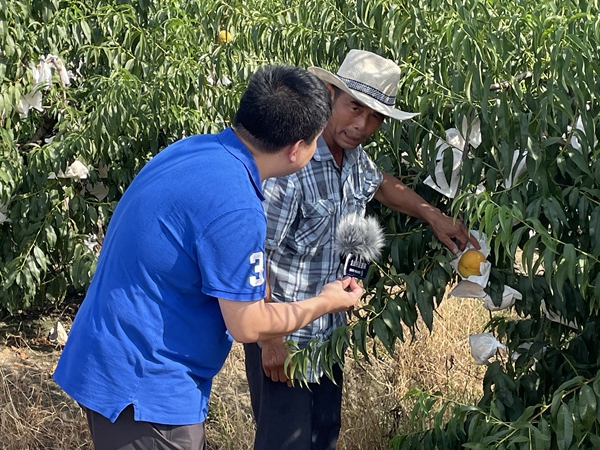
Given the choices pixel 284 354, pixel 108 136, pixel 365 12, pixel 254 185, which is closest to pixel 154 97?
pixel 108 136

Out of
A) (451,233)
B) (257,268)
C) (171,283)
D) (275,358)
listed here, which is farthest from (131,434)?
(451,233)

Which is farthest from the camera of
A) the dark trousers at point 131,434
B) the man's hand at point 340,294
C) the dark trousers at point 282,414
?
the dark trousers at point 282,414

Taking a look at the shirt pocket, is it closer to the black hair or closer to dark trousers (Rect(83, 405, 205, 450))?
the black hair

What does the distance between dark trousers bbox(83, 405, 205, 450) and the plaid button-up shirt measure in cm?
64

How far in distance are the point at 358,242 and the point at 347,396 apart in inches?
59.5

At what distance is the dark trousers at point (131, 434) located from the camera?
1.97 m

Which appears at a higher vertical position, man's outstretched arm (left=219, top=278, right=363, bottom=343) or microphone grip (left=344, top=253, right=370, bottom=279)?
man's outstretched arm (left=219, top=278, right=363, bottom=343)

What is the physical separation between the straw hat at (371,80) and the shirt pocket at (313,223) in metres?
0.31

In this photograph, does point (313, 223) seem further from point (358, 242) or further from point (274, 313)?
point (274, 313)

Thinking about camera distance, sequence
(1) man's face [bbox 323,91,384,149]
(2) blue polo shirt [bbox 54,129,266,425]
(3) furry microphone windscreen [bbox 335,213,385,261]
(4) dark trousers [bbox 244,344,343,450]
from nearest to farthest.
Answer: (2) blue polo shirt [bbox 54,129,266,425], (3) furry microphone windscreen [bbox 335,213,385,261], (1) man's face [bbox 323,91,384,149], (4) dark trousers [bbox 244,344,343,450]

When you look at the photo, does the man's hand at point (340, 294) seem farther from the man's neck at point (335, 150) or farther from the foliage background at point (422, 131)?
the man's neck at point (335, 150)

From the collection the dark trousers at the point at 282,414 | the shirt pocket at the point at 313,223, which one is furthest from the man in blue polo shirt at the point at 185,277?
the dark trousers at the point at 282,414

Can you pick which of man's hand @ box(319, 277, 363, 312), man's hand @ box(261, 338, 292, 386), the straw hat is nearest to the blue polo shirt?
man's hand @ box(319, 277, 363, 312)

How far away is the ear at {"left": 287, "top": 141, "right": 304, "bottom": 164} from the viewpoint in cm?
191
